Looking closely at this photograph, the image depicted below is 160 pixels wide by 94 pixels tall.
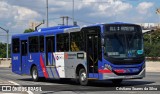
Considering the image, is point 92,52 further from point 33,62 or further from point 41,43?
point 33,62

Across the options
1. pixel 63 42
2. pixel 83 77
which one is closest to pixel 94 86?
pixel 83 77

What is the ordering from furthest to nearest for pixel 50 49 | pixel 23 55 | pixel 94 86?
pixel 23 55, pixel 50 49, pixel 94 86

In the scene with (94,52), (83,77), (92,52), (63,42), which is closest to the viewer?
(94,52)

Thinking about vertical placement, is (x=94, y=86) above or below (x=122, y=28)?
below

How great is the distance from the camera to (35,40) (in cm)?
2711

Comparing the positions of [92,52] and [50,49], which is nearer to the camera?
[92,52]

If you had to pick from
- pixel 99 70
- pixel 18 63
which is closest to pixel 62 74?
pixel 99 70

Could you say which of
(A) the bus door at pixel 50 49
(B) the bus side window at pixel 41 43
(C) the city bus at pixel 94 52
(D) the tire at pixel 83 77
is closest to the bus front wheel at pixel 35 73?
(C) the city bus at pixel 94 52

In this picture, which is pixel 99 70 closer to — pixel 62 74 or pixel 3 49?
pixel 62 74

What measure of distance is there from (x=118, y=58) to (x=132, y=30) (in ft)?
5.69

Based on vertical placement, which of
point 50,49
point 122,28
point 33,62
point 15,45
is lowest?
point 33,62

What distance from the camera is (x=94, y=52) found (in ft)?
69.7

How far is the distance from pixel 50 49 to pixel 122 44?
5949 millimetres

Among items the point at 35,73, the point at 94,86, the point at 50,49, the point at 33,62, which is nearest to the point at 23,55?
the point at 33,62
